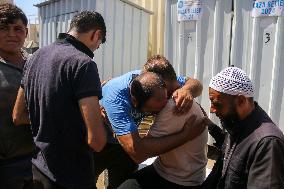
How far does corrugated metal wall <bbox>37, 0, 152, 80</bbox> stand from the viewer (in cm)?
577

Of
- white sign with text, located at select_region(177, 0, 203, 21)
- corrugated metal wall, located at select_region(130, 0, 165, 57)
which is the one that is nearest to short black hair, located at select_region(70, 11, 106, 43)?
white sign with text, located at select_region(177, 0, 203, 21)

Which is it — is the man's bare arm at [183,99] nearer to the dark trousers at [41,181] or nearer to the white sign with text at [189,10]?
the dark trousers at [41,181]

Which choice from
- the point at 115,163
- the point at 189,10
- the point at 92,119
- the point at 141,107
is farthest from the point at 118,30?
the point at 92,119

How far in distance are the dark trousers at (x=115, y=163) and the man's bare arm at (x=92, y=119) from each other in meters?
1.11

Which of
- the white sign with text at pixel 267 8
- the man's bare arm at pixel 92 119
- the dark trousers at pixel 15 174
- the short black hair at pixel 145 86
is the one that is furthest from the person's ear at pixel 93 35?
the white sign with text at pixel 267 8

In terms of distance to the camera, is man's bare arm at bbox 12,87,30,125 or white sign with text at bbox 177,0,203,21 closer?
man's bare arm at bbox 12,87,30,125

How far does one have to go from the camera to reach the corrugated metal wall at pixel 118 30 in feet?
18.9

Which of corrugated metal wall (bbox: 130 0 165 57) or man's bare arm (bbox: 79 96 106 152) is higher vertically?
corrugated metal wall (bbox: 130 0 165 57)

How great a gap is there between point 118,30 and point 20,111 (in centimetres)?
382

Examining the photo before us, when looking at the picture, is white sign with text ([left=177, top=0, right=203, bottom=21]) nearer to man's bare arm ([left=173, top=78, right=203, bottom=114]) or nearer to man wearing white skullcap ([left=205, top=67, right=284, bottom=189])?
man's bare arm ([left=173, top=78, right=203, bottom=114])

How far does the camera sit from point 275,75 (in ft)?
11.8

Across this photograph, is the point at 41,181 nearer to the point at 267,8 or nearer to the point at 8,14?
the point at 8,14

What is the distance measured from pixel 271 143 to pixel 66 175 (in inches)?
44.4

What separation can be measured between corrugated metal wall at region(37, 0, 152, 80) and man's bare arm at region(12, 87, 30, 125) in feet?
11.5
